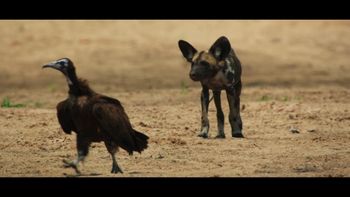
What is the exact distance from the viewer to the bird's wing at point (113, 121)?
9.84m

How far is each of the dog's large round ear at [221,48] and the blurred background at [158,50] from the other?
6.98 metres

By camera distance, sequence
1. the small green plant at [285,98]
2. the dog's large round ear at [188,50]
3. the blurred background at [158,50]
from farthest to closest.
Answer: the blurred background at [158,50], the small green plant at [285,98], the dog's large round ear at [188,50]

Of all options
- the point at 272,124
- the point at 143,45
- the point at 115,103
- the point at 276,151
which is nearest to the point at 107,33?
the point at 143,45

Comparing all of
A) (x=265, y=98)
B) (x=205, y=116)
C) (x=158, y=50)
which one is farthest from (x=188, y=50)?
(x=158, y=50)

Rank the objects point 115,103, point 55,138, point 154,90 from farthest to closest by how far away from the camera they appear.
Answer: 1. point 154,90
2. point 55,138
3. point 115,103

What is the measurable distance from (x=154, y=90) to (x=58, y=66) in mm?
8960

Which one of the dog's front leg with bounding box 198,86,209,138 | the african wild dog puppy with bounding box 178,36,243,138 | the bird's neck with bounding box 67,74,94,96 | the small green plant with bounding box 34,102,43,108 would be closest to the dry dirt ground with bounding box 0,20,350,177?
the small green plant with bounding box 34,102,43,108

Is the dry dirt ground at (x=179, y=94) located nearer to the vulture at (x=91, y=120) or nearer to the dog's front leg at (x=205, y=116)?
the dog's front leg at (x=205, y=116)

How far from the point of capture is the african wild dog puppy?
1265cm

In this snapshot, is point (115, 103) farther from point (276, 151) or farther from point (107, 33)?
point (107, 33)

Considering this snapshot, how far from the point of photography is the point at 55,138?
12828mm

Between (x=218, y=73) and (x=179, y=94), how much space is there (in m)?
5.60

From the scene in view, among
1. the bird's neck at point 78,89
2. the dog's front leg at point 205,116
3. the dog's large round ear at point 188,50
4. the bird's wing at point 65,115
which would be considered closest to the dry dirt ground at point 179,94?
the dog's front leg at point 205,116

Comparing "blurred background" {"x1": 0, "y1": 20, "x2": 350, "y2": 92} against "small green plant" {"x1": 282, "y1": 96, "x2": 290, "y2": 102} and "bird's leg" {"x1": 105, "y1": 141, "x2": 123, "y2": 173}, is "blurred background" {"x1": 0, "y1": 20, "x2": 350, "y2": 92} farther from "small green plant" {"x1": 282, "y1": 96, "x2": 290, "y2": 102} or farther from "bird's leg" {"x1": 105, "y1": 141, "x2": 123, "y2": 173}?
"bird's leg" {"x1": 105, "y1": 141, "x2": 123, "y2": 173}
